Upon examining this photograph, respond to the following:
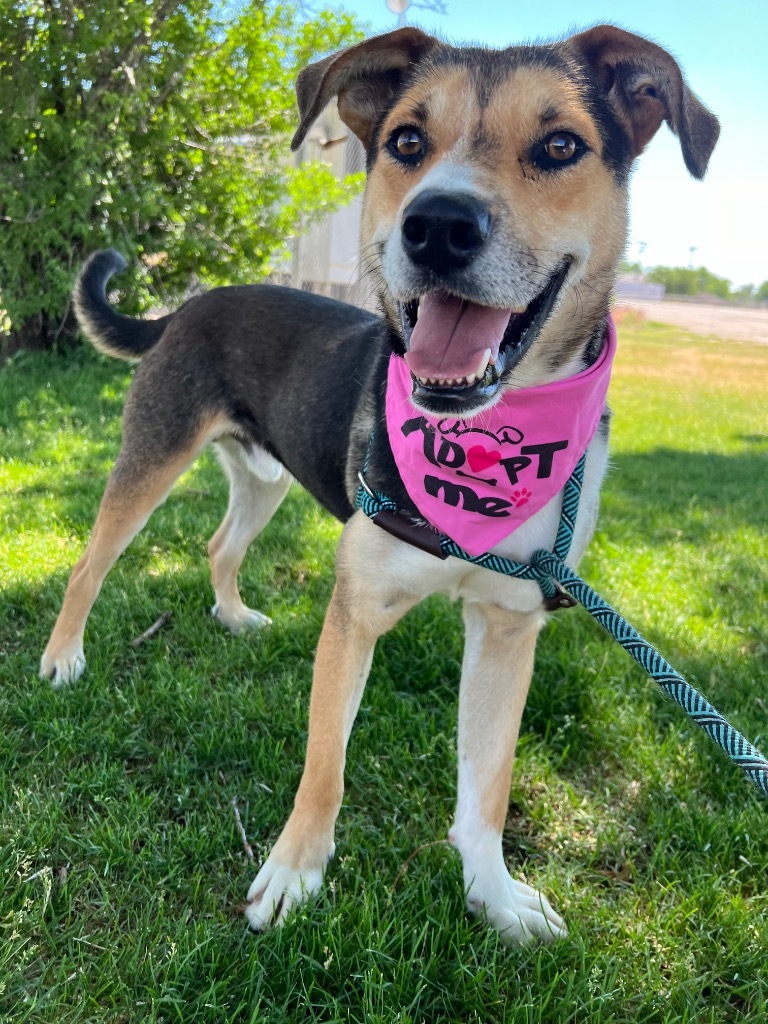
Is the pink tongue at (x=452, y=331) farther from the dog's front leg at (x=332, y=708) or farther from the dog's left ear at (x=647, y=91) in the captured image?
the dog's left ear at (x=647, y=91)

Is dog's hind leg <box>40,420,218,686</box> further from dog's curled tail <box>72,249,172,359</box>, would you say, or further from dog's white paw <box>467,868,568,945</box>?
dog's white paw <box>467,868,568,945</box>

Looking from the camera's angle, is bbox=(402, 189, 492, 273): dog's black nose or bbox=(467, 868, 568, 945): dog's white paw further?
bbox=(467, 868, 568, 945): dog's white paw

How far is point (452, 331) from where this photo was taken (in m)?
1.88

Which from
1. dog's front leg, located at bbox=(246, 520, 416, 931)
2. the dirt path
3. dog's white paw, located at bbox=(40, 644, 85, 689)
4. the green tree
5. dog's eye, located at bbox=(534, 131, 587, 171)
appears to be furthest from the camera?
the dirt path

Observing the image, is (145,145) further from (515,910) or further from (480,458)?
(515,910)

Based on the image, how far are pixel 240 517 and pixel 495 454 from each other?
200 centimetres

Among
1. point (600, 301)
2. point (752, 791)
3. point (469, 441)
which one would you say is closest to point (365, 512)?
point (469, 441)

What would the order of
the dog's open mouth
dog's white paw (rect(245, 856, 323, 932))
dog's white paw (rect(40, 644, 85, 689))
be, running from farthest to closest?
dog's white paw (rect(40, 644, 85, 689))
dog's white paw (rect(245, 856, 323, 932))
the dog's open mouth

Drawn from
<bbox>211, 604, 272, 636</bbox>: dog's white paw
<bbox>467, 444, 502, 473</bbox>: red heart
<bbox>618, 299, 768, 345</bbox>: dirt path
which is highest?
<bbox>467, 444, 502, 473</bbox>: red heart

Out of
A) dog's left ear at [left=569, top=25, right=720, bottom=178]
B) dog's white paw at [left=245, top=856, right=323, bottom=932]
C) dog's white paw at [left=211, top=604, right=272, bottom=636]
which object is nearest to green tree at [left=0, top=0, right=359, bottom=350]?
dog's white paw at [left=211, top=604, right=272, bottom=636]

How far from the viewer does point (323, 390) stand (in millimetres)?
3045

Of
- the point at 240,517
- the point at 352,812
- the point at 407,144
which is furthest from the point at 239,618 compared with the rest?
the point at 407,144

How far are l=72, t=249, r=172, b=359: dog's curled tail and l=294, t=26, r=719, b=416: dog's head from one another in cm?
173

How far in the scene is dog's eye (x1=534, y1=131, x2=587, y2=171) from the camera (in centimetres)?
196
